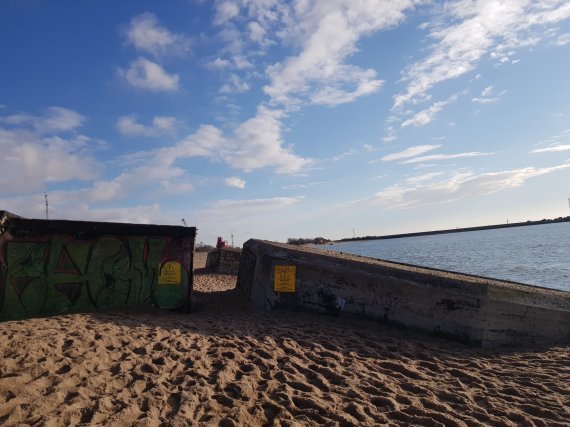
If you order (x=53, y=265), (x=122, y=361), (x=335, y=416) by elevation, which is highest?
(x=53, y=265)

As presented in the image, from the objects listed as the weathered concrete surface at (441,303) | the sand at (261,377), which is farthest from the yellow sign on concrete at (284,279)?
the sand at (261,377)

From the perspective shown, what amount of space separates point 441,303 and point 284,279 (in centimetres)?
296

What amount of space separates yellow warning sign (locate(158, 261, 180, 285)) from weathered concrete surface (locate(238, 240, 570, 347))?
2.59 m

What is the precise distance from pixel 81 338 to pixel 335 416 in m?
3.37

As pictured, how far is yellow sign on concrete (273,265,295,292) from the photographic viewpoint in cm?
796

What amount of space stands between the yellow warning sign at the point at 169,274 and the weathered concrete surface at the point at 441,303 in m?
2.59

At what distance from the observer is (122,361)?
15.3 ft

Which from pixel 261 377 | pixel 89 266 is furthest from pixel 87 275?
pixel 261 377

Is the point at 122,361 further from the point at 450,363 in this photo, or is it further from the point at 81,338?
the point at 450,363

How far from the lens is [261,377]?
457 centimetres

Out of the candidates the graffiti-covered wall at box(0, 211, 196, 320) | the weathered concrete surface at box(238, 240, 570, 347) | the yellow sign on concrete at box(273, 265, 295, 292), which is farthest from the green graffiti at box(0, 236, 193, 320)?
the weathered concrete surface at box(238, 240, 570, 347)

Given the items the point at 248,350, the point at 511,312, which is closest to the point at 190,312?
the point at 248,350

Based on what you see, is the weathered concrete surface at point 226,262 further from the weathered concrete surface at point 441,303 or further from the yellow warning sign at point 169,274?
the weathered concrete surface at point 441,303

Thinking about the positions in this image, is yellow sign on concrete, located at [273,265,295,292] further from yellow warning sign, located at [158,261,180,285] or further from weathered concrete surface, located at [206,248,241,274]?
weathered concrete surface, located at [206,248,241,274]
